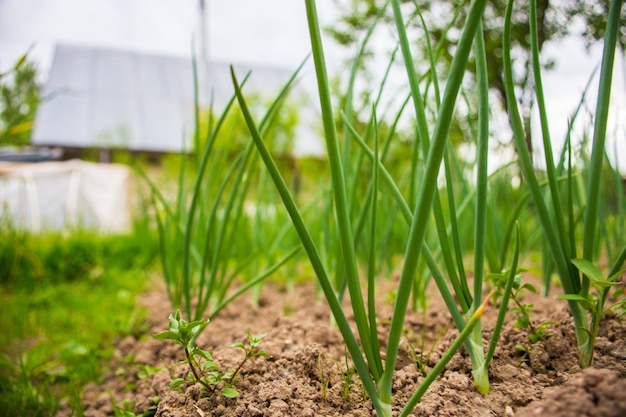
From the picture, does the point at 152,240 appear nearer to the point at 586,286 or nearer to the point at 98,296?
the point at 98,296

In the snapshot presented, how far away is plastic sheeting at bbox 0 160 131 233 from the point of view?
5.02m

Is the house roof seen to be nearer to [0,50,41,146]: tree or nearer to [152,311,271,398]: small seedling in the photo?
[0,50,41,146]: tree

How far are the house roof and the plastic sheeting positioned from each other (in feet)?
12.5

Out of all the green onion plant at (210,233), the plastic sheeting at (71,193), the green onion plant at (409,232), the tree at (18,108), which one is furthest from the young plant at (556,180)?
the plastic sheeting at (71,193)

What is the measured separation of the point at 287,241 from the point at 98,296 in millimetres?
924

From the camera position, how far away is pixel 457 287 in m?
0.58

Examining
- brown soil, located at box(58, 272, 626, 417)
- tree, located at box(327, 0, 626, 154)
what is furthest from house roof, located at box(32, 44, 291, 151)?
brown soil, located at box(58, 272, 626, 417)

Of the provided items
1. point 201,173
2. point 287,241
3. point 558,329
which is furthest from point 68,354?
point 558,329

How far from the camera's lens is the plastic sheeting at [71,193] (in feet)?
16.5

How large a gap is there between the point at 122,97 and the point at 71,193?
23.8 ft

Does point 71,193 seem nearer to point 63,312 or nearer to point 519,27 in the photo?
point 63,312

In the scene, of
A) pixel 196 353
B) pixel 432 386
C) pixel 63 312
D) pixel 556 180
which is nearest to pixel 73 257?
pixel 63 312

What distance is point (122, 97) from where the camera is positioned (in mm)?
11938

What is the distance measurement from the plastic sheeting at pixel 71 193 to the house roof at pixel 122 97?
3.81 meters
